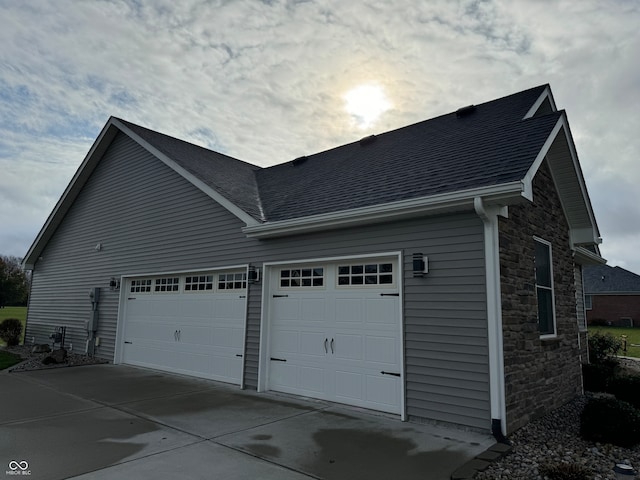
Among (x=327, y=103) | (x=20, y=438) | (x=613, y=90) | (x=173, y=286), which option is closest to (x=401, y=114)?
(x=327, y=103)

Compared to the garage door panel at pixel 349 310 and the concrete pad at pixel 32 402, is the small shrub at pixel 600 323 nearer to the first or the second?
the garage door panel at pixel 349 310

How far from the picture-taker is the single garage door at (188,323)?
8367 millimetres

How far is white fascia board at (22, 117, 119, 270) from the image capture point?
12.5 metres

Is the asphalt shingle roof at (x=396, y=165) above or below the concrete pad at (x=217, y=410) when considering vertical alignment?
above

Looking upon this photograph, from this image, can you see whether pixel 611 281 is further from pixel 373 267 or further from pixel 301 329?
pixel 301 329

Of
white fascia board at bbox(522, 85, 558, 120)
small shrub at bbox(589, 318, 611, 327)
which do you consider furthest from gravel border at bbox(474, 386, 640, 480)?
small shrub at bbox(589, 318, 611, 327)

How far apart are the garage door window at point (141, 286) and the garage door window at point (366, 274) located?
6324mm

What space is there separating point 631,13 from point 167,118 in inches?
431

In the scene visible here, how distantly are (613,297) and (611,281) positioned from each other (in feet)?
4.62

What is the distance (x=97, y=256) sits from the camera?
41.1 feet

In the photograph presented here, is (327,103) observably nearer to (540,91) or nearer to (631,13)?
(540,91)

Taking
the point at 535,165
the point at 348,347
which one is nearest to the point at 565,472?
the point at 348,347

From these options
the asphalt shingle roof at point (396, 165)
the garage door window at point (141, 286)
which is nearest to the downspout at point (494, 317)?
the asphalt shingle roof at point (396, 165)

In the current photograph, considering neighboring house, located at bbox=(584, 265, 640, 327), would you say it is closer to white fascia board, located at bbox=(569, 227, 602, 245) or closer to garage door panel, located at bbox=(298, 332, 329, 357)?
white fascia board, located at bbox=(569, 227, 602, 245)
